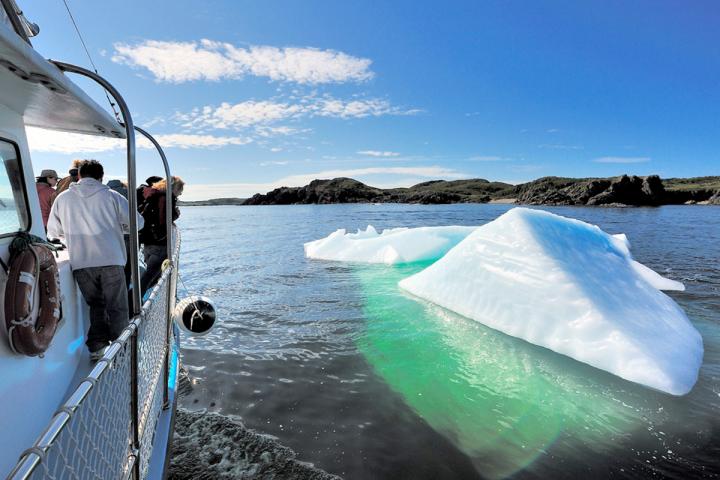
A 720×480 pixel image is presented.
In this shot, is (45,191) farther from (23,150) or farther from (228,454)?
(228,454)

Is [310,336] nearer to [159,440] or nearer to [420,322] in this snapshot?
[420,322]

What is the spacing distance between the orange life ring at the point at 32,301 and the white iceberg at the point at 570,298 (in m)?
5.93

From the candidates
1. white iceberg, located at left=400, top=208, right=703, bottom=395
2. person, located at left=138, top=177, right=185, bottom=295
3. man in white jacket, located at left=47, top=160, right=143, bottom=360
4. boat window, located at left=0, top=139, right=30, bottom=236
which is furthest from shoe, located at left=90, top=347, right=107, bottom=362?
white iceberg, located at left=400, top=208, right=703, bottom=395

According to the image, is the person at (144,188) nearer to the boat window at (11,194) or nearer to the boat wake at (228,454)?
the boat window at (11,194)

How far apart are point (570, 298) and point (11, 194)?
667cm

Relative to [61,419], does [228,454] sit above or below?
below

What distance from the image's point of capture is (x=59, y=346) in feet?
9.24

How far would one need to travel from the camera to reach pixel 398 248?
14.3 m

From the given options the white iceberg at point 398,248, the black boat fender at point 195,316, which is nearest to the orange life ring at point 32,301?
the black boat fender at point 195,316

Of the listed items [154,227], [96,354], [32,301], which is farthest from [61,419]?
[154,227]

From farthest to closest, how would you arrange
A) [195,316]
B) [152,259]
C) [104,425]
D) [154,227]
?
[152,259]
[154,227]
[195,316]
[104,425]

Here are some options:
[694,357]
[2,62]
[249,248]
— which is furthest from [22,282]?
[249,248]

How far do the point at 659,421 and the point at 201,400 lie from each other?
5.13 metres

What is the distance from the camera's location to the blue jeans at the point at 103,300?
3301mm
